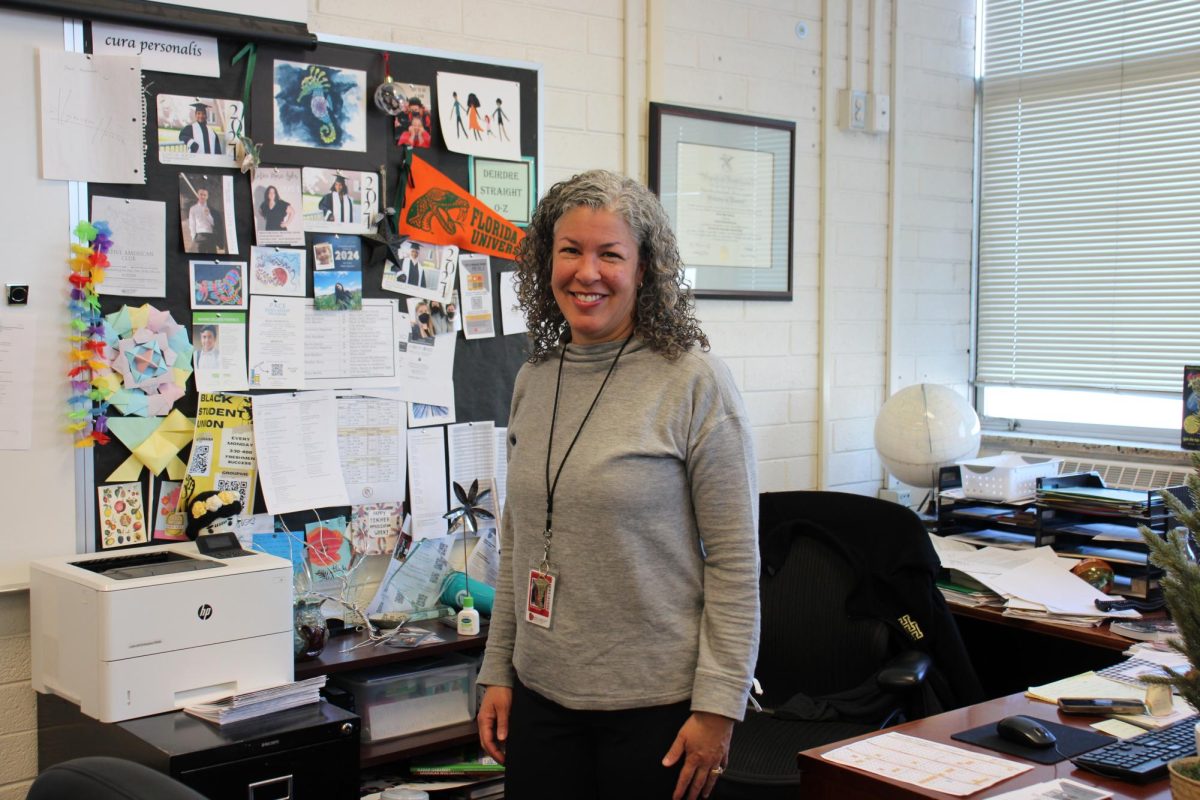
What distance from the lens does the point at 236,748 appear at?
2.10 meters

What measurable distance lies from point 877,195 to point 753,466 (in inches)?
99.1

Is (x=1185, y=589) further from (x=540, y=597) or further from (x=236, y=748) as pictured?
(x=236, y=748)

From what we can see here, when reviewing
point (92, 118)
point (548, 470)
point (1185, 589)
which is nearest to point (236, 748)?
point (548, 470)

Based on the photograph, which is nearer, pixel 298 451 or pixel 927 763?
pixel 927 763

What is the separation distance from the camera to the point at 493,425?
3086 millimetres

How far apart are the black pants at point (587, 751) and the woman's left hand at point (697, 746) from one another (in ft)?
0.06

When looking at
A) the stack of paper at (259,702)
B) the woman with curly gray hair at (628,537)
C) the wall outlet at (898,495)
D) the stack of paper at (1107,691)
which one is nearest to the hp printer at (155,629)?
the stack of paper at (259,702)

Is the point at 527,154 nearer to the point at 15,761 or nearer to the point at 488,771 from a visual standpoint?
the point at 488,771

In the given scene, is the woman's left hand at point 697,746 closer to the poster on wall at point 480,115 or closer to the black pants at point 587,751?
the black pants at point 587,751

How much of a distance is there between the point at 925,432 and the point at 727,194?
972 mm

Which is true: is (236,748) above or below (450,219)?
below

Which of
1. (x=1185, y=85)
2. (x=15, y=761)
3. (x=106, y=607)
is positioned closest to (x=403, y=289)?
(x=106, y=607)

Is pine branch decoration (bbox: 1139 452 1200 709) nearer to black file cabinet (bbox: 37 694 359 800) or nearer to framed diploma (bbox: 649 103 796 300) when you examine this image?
black file cabinet (bbox: 37 694 359 800)

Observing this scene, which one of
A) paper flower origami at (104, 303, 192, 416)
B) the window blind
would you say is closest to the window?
the window blind
